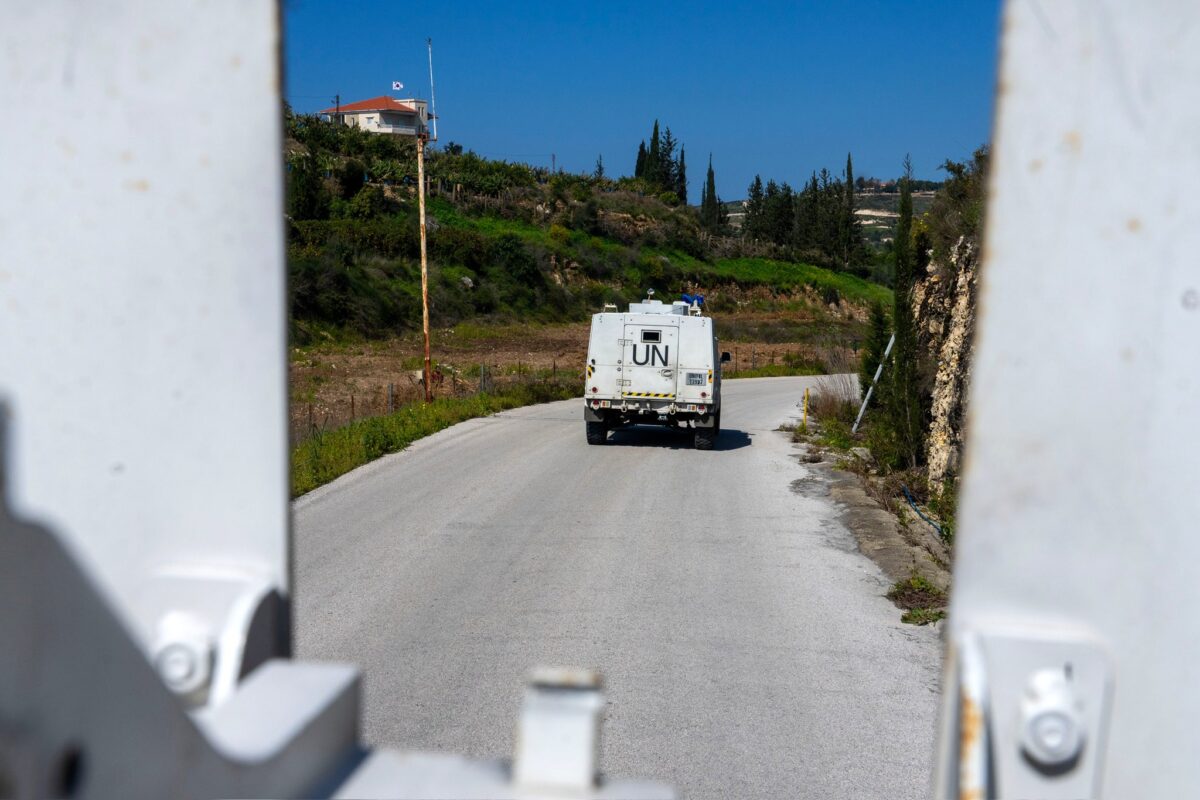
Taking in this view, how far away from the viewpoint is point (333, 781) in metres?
1.39

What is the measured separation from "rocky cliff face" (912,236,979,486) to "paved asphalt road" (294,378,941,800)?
1602mm

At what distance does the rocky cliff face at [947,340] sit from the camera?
12.5 meters

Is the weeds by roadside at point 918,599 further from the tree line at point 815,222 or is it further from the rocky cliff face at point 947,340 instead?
the tree line at point 815,222

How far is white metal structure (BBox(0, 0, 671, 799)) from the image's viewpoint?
4.50ft

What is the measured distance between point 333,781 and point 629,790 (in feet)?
1.33

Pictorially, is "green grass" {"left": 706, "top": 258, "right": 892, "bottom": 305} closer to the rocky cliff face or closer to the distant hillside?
the distant hillside

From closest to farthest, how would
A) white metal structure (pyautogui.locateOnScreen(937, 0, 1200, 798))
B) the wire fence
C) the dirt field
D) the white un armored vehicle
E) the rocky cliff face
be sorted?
white metal structure (pyautogui.locateOnScreen(937, 0, 1200, 798)), the rocky cliff face, the white un armored vehicle, the wire fence, the dirt field

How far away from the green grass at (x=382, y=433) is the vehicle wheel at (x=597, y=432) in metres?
3.11

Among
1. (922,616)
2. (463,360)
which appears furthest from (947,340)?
(463,360)

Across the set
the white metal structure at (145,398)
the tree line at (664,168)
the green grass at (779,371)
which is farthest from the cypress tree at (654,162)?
the white metal structure at (145,398)

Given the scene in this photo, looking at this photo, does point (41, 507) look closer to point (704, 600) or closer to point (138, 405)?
point (138, 405)

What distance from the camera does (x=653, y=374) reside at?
60.4 feet

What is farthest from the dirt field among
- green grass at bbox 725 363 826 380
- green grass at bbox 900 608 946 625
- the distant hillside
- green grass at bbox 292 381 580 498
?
green grass at bbox 900 608 946 625

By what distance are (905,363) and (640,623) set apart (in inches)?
289
